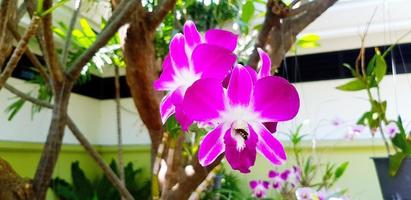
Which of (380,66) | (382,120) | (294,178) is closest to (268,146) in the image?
(380,66)

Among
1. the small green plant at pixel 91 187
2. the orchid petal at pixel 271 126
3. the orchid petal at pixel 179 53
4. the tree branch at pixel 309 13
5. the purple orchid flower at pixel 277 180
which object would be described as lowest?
the small green plant at pixel 91 187

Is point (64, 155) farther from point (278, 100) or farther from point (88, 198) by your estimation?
point (278, 100)

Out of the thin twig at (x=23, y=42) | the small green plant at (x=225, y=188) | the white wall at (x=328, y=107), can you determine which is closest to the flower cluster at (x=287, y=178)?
the small green plant at (x=225, y=188)

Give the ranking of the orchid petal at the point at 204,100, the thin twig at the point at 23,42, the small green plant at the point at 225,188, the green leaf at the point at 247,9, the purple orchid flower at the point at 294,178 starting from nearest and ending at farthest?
1. the orchid petal at the point at 204,100
2. the thin twig at the point at 23,42
3. the green leaf at the point at 247,9
4. the purple orchid flower at the point at 294,178
5. the small green plant at the point at 225,188

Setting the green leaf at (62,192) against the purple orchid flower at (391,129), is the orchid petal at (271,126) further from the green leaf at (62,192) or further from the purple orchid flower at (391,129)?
the green leaf at (62,192)

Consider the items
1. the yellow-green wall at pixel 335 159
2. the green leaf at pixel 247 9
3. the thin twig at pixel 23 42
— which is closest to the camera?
the thin twig at pixel 23 42

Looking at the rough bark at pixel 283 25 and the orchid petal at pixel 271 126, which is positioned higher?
the rough bark at pixel 283 25
